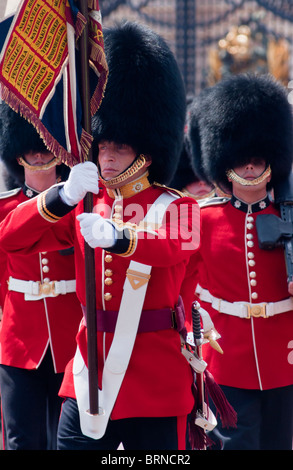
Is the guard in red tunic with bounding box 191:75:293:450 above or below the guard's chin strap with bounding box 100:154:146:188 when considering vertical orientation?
below

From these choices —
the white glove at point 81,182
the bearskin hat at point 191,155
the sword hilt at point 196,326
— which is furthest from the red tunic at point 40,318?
the bearskin hat at point 191,155

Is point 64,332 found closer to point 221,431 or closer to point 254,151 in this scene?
point 221,431

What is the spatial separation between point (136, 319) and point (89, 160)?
0.50 metres

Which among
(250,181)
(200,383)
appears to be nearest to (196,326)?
(200,383)

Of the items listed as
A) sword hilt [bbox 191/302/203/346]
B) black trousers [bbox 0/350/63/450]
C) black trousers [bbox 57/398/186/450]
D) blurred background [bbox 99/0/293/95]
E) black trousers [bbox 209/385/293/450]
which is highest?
sword hilt [bbox 191/302/203/346]

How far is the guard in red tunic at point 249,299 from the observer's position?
368 centimetres

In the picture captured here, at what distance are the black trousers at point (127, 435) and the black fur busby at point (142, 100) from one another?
79cm

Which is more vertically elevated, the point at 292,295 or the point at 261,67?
the point at 292,295

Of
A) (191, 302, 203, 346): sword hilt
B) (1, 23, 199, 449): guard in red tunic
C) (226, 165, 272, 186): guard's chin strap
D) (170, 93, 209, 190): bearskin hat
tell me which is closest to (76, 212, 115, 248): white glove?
(1, 23, 199, 449): guard in red tunic

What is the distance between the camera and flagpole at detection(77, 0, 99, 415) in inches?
106

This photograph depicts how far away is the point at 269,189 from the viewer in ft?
12.9

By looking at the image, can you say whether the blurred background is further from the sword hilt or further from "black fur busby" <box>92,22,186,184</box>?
the sword hilt

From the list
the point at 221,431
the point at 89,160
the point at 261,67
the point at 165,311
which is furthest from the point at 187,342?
the point at 261,67

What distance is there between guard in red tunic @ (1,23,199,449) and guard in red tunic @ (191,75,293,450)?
792 mm
